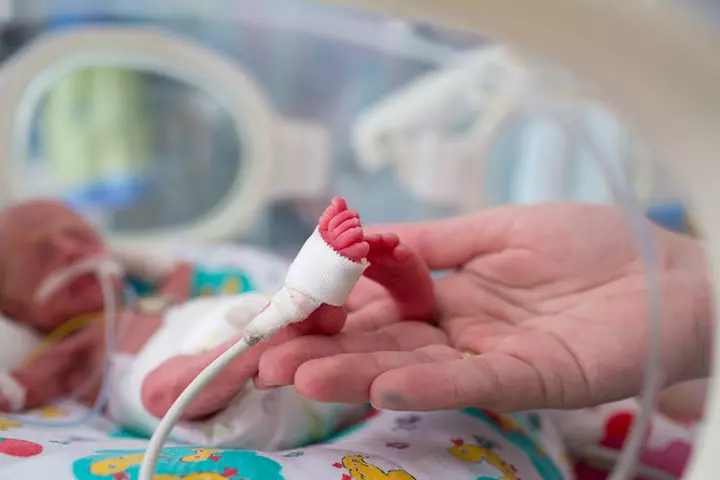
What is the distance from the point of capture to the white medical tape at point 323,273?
0.44m

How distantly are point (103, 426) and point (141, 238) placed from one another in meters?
0.56

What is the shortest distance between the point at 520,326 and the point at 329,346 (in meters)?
0.21

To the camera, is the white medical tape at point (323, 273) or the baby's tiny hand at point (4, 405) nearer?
the white medical tape at point (323, 273)

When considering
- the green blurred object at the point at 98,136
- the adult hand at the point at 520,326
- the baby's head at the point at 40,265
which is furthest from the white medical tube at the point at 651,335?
the green blurred object at the point at 98,136

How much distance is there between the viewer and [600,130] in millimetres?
623

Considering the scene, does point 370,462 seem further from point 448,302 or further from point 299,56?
point 299,56

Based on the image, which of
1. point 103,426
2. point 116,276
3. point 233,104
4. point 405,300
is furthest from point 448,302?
point 233,104

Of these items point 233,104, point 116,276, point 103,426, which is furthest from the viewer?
point 233,104

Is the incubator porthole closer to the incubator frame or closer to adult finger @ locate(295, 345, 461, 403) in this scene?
the incubator frame

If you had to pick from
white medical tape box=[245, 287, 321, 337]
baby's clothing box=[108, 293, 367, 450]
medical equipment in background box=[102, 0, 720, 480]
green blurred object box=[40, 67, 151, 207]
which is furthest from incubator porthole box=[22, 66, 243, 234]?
medical equipment in background box=[102, 0, 720, 480]

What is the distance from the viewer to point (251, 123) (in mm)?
1280

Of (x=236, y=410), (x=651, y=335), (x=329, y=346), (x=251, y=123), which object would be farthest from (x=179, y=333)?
(x=251, y=123)

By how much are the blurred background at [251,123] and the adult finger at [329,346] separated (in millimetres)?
484

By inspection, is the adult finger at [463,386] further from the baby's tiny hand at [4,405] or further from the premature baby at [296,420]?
the baby's tiny hand at [4,405]
